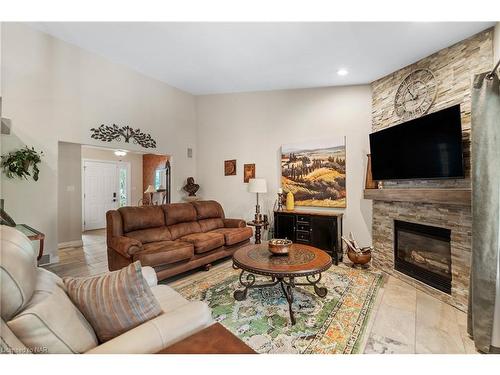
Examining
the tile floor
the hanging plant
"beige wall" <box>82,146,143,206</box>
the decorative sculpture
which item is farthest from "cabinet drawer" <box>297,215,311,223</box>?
"beige wall" <box>82,146,143,206</box>

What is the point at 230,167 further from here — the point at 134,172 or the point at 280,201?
the point at 134,172

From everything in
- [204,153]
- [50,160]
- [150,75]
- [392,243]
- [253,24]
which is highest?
[150,75]

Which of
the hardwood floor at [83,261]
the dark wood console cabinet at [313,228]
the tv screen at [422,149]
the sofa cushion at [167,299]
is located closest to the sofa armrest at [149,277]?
the sofa cushion at [167,299]

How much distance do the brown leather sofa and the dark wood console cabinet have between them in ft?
2.06

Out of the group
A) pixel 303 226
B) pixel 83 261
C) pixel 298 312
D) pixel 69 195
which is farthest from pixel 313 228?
pixel 69 195

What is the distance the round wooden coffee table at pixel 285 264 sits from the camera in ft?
6.90

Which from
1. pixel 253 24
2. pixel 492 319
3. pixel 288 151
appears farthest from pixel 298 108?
pixel 492 319

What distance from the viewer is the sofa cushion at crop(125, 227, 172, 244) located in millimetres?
3273

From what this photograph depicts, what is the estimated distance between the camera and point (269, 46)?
3.10 metres

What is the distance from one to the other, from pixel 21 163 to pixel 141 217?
5.61 feet

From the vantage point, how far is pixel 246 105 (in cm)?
494

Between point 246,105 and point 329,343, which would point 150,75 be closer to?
point 246,105

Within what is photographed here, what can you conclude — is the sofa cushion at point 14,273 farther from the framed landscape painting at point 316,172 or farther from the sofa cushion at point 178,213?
the framed landscape painting at point 316,172
